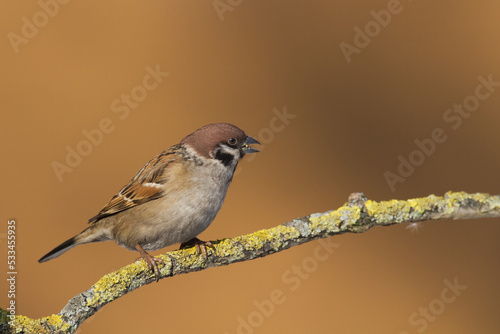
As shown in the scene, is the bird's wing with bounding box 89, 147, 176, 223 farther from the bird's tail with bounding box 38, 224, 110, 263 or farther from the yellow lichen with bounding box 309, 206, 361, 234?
the yellow lichen with bounding box 309, 206, 361, 234

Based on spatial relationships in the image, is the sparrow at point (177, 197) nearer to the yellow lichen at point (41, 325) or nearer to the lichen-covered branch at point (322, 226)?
the lichen-covered branch at point (322, 226)

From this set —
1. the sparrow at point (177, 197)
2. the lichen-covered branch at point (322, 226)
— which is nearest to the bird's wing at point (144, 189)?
the sparrow at point (177, 197)

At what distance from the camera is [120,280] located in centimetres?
179

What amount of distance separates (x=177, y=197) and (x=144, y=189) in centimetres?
21

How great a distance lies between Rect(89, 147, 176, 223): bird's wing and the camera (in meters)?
2.42

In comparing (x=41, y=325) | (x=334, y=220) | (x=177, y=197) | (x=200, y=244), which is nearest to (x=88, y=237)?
(x=177, y=197)

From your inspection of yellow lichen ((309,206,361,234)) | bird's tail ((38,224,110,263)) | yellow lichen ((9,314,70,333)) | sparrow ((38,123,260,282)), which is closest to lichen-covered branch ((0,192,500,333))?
yellow lichen ((309,206,361,234))

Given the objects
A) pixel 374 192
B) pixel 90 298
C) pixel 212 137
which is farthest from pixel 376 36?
pixel 90 298

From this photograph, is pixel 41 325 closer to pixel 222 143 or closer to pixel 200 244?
pixel 200 244

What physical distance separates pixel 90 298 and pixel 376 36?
115 inches

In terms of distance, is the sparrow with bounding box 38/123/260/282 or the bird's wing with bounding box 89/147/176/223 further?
the bird's wing with bounding box 89/147/176/223

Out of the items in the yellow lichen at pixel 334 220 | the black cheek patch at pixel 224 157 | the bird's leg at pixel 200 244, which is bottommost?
the yellow lichen at pixel 334 220

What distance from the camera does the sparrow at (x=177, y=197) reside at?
2.29 m

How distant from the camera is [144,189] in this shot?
2.47 metres
